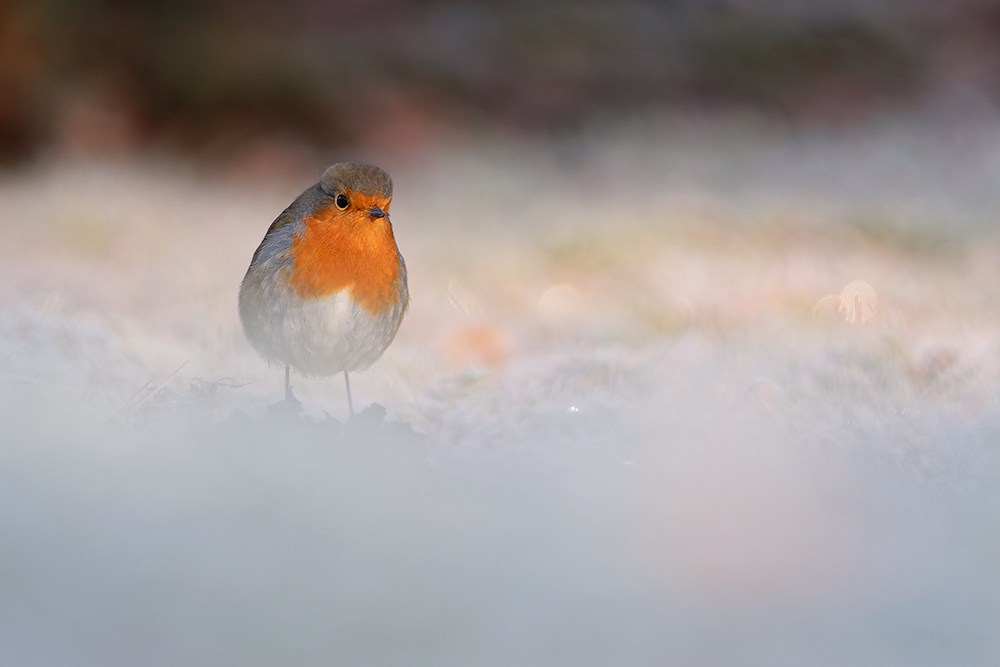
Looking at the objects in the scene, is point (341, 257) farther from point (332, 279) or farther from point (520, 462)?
point (520, 462)

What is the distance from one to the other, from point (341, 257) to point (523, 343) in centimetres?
22

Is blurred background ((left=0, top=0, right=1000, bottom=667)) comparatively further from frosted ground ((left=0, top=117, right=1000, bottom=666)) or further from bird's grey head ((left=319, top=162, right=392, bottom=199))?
bird's grey head ((left=319, top=162, right=392, bottom=199))

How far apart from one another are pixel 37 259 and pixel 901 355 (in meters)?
0.76

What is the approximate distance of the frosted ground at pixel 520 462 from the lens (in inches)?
14.4

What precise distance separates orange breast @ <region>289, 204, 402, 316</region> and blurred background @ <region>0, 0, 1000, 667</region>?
8 centimetres

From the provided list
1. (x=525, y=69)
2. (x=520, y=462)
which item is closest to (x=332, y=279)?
(x=520, y=462)

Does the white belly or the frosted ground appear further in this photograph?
the white belly

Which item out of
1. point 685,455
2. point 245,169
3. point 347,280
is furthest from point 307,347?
point 245,169

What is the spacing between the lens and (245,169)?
A: 1074 millimetres

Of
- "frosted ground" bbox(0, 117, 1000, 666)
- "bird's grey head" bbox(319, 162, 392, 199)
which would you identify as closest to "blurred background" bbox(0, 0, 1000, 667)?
"frosted ground" bbox(0, 117, 1000, 666)

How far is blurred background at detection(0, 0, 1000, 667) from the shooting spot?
38 centimetres

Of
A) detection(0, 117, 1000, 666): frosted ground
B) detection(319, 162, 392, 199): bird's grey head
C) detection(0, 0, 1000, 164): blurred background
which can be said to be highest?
detection(0, 0, 1000, 164): blurred background

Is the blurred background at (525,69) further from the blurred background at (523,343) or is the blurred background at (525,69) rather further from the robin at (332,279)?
the robin at (332,279)

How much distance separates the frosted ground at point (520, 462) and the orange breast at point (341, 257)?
80 mm
